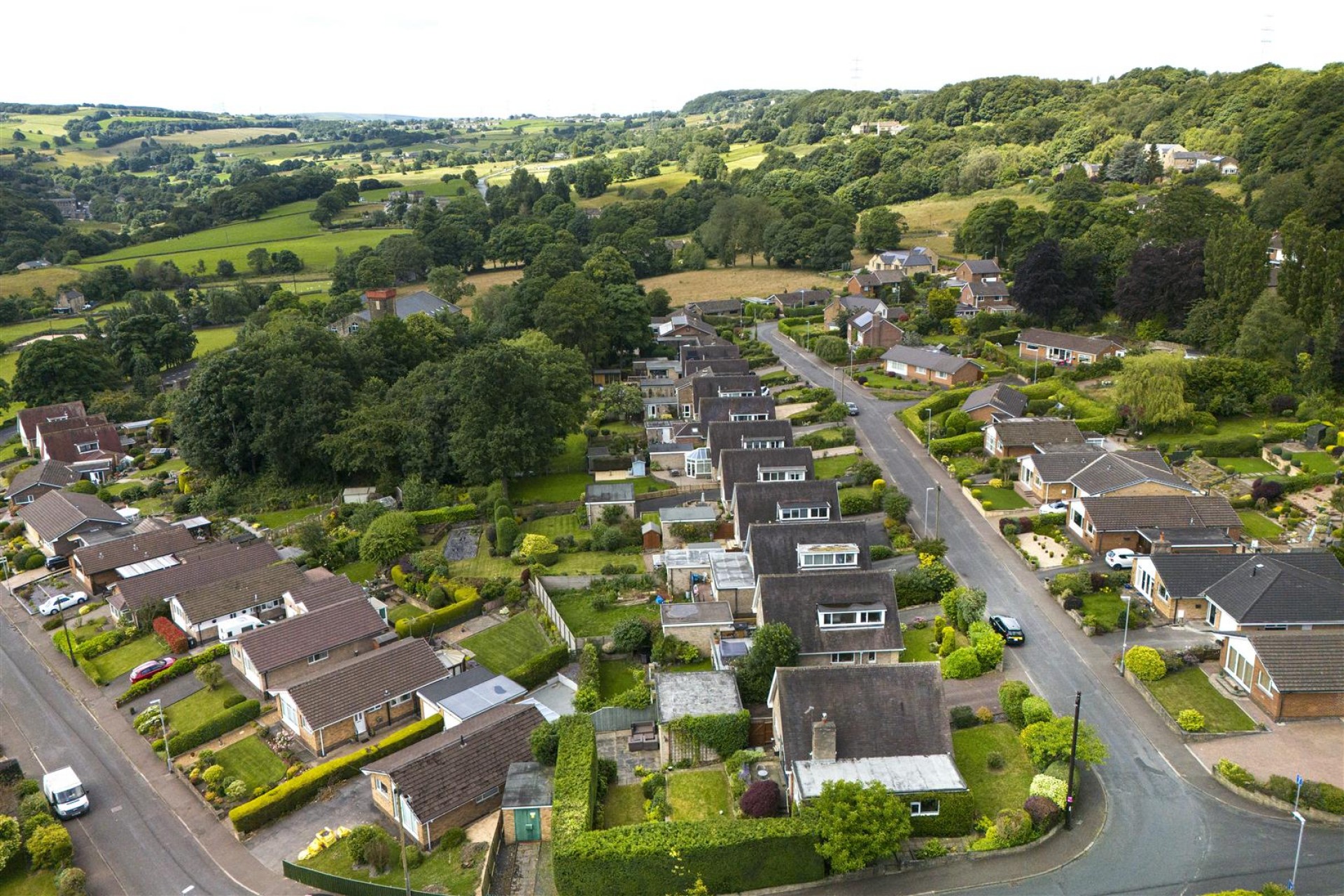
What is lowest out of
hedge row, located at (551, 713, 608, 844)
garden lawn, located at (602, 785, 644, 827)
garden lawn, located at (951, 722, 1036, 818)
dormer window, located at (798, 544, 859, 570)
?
garden lawn, located at (602, 785, 644, 827)

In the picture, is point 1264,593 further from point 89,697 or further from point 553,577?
point 89,697

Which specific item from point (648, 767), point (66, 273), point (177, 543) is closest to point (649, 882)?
point (648, 767)

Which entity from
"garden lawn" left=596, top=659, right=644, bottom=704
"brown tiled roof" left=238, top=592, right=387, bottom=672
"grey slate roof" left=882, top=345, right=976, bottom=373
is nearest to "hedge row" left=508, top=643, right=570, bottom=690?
"garden lawn" left=596, top=659, right=644, bottom=704

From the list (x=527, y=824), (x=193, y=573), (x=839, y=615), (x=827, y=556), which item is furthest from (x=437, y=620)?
(x=839, y=615)

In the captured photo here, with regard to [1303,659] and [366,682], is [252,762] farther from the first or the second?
[1303,659]

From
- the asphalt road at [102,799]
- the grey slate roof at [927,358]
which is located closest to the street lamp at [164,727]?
the asphalt road at [102,799]

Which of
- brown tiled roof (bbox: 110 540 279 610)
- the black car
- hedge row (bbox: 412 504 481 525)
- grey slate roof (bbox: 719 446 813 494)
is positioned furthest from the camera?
hedge row (bbox: 412 504 481 525)

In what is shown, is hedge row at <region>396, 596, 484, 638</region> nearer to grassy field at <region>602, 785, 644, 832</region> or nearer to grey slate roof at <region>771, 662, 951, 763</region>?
grassy field at <region>602, 785, 644, 832</region>

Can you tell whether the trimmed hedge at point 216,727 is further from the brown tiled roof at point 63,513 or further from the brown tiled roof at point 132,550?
the brown tiled roof at point 63,513
